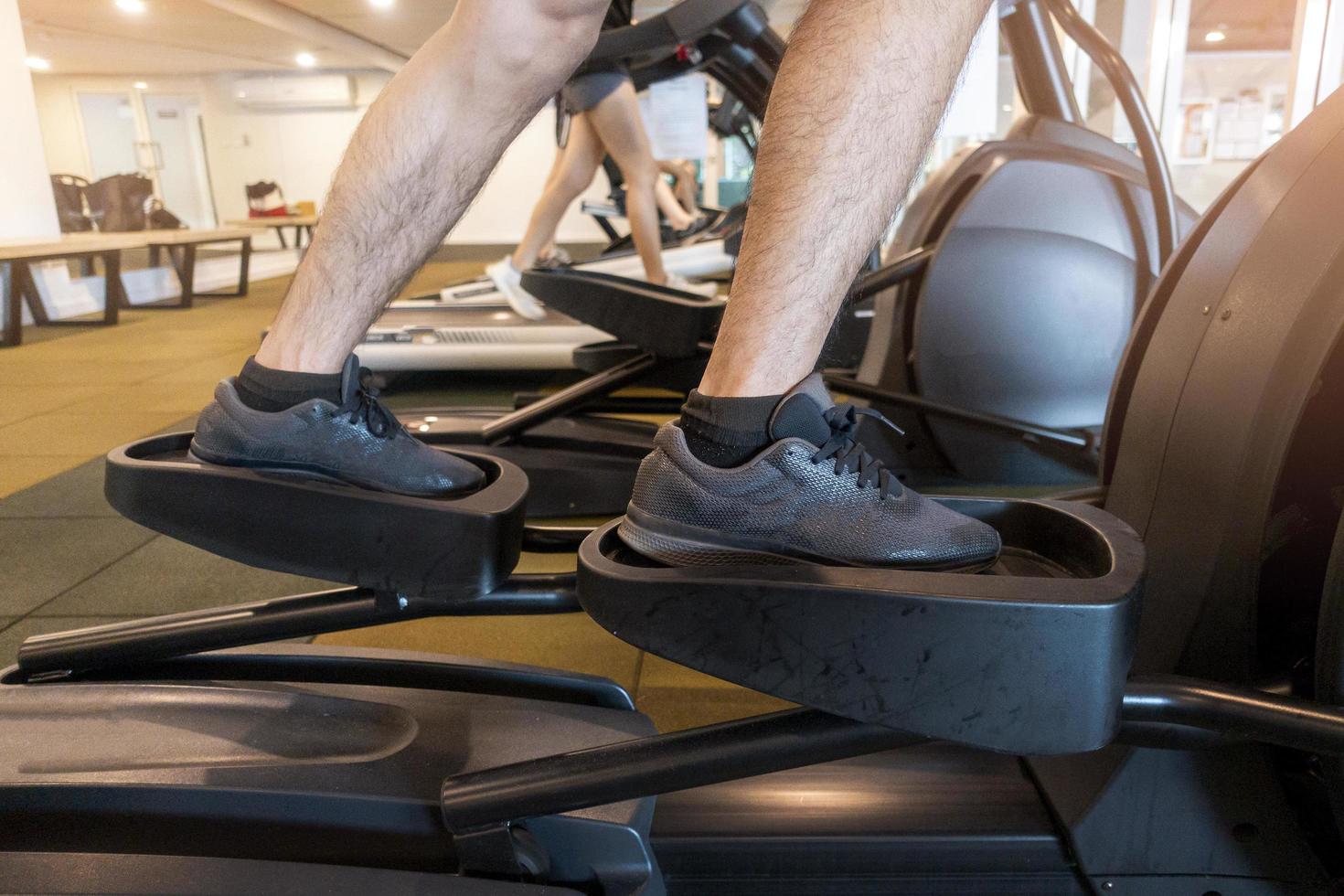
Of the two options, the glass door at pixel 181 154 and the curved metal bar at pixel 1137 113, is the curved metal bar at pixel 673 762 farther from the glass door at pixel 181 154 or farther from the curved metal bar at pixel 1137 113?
the glass door at pixel 181 154

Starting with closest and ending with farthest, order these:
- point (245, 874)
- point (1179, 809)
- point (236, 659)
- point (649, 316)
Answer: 1. point (245, 874)
2. point (1179, 809)
3. point (236, 659)
4. point (649, 316)

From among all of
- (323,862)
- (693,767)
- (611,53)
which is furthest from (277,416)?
(611,53)

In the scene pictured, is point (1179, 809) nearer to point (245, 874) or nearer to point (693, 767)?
point (693, 767)

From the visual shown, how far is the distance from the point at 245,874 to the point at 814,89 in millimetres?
808

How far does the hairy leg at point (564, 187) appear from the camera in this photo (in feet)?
12.4

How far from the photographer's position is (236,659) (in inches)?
45.0

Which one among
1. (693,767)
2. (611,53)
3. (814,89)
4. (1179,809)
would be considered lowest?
(1179,809)

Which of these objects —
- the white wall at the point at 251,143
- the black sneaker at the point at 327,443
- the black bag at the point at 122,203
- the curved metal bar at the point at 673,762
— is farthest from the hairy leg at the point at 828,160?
the white wall at the point at 251,143

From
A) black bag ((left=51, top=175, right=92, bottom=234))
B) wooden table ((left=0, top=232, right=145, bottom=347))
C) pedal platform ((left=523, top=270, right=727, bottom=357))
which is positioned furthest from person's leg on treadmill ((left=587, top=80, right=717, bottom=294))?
black bag ((left=51, top=175, right=92, bottom=234))

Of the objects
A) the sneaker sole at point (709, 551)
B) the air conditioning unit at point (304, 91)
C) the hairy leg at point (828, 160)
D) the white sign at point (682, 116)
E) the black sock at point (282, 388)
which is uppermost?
the air conditioning unit at point (304, 91)

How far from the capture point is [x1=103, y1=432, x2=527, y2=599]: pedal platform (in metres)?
0.92

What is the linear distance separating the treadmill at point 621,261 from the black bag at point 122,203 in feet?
15.0

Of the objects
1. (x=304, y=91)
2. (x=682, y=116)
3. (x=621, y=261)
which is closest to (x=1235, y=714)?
(x=682, y=116)

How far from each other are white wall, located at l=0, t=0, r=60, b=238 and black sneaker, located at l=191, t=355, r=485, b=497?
556 cm
